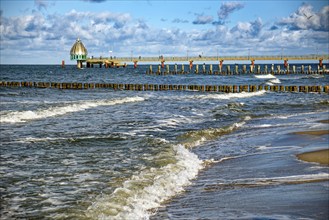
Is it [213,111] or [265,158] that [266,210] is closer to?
[265,158]

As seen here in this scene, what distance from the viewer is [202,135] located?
1719 cm

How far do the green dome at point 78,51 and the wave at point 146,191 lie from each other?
120m

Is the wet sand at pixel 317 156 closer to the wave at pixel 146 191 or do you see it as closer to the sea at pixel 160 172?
the sea at pixel 160 172

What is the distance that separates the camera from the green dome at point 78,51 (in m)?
128

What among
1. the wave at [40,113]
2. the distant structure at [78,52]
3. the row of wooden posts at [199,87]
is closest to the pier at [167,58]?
the distant structure at [78,52]

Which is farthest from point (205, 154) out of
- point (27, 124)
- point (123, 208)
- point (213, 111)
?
point (213, 111)

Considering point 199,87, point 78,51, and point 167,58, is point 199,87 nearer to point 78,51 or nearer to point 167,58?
point 167,58

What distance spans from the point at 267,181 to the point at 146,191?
2411mm

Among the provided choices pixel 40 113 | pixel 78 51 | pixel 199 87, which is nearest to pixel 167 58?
pixel 78 51

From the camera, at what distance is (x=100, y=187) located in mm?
9023

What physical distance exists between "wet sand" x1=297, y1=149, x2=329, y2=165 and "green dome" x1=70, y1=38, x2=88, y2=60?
121183 mm

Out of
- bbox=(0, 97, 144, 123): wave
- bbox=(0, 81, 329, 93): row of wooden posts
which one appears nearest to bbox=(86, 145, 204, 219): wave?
bbox=(0, 97, 144, 123): wave

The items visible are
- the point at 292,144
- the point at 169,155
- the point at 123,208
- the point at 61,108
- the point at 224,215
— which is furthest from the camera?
the point at 61,108

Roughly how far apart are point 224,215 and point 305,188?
6.45ft
